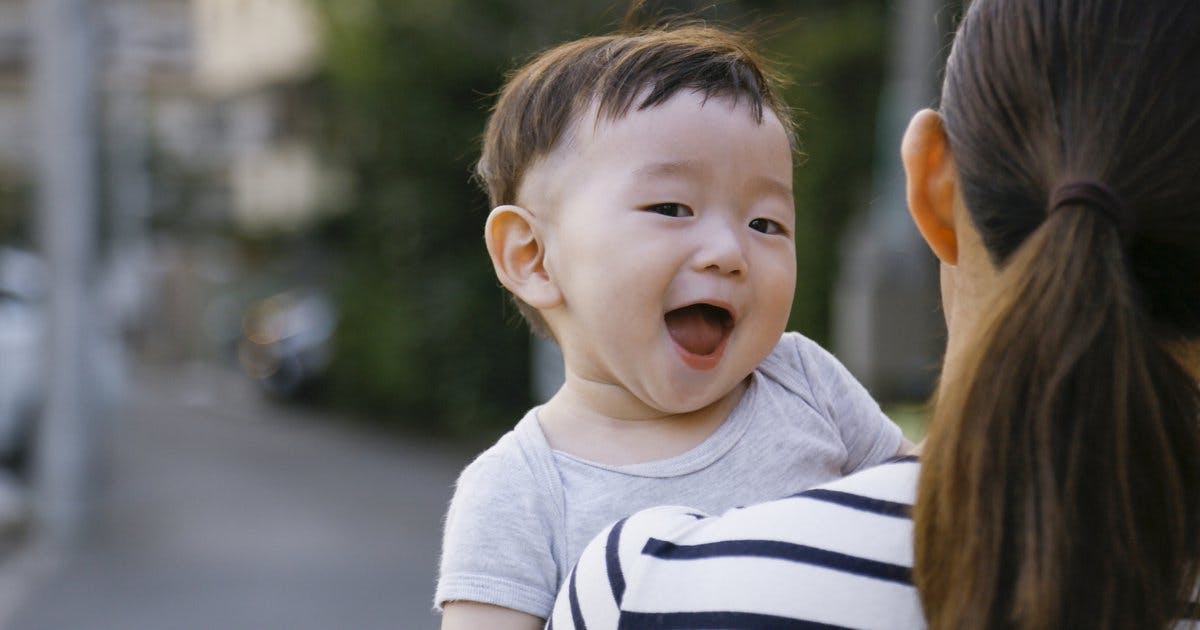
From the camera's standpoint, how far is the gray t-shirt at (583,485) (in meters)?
1.61

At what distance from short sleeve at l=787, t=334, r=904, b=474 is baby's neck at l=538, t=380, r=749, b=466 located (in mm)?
111

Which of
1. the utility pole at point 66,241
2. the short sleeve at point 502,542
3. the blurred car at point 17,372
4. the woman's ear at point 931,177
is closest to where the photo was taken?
the woman's ear at point 931,177

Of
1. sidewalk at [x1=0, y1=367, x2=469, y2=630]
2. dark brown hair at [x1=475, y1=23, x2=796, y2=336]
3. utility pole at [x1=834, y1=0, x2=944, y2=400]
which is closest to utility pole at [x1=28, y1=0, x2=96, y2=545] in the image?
sidewalk at [x1=0, y1=367, x2=469, y2=630]

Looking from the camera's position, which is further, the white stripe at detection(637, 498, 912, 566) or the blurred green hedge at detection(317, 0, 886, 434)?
the blurred green hedge at detection(317, 0, 886, 434)

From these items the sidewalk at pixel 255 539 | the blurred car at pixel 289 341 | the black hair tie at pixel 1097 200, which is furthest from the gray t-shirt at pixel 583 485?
the blurred car at pixel 289 341

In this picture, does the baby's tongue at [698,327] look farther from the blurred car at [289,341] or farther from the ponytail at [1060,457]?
the blurred car at [289,341]

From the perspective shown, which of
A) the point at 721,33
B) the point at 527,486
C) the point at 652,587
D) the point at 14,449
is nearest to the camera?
the point at 652,587

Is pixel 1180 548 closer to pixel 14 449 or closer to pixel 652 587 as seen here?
pixel 652 587

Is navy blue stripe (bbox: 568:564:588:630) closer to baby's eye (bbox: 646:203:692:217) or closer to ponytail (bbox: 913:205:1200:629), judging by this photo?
ponytail (bbox: 913:205:1200:629)

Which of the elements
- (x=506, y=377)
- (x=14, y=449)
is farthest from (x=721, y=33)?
(x=506, y=377)

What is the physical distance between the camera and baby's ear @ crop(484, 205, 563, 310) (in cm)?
179

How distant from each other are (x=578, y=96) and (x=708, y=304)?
0.96 feet

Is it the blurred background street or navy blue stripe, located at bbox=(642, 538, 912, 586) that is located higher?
navy blue stripe, located at bbox=(642, 538, 912, 586)

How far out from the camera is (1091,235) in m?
1.21
